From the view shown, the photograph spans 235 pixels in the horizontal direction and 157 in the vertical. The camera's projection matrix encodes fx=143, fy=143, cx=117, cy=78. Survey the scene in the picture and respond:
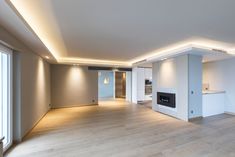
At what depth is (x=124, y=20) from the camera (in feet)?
8.80

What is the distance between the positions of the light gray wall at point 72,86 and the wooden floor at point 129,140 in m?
2.84

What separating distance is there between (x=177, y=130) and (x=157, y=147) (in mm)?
1304

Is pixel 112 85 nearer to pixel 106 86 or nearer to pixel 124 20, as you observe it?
pixel 106 86

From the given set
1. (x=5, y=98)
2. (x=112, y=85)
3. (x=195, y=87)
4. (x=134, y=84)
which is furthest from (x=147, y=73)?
(x=5, y=98)

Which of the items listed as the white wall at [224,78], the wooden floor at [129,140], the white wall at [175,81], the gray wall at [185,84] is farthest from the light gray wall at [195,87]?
the white wall at [224,78]

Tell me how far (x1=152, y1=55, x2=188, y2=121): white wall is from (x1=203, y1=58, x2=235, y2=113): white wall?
7.73 feet

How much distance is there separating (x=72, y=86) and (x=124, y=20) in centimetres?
573

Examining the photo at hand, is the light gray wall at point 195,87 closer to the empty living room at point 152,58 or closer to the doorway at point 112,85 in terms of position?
the empty living room at point 152,58

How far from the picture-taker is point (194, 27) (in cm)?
299

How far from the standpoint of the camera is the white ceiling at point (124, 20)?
2104 mm

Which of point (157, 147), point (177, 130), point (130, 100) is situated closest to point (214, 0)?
point (157, 147)

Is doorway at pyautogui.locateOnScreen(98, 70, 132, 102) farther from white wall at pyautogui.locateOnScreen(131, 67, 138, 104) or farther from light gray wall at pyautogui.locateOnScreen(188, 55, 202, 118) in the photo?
light gray wall at pyautogui.locateOnScreen(188, 55, 202, 118)

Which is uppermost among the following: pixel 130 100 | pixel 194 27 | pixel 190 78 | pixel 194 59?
pixel 194 27

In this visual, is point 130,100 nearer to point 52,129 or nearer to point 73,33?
point 52,129
